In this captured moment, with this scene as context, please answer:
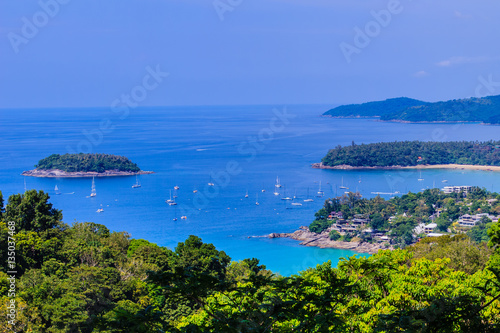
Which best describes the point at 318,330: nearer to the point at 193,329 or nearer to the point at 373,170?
the point at 193,329

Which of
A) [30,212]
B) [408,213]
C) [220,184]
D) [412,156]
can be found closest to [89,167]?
[220,184]

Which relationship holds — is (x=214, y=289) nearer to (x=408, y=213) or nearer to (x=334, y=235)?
(x=334, y=235)

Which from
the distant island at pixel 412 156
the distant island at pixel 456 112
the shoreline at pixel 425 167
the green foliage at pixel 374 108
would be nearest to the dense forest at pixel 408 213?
the shoreline at pixel 425 167

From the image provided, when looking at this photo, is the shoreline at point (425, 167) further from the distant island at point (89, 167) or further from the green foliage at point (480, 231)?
the green foliage at point (480, 231)

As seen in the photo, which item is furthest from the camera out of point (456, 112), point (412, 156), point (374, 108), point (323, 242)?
point (374, 108)

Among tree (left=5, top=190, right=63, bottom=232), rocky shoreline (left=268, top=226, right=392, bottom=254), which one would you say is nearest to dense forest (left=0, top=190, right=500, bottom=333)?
tree (left=5, top=190, right=63, bottom=232)

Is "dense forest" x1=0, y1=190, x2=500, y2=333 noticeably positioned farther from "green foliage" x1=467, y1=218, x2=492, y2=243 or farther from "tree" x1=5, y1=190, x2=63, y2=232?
"green foliage" x1=467, y1=218, x2=492, y2=243

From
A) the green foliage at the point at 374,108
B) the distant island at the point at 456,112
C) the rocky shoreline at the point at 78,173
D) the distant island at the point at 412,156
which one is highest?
the green foliage at the point at 374,108
